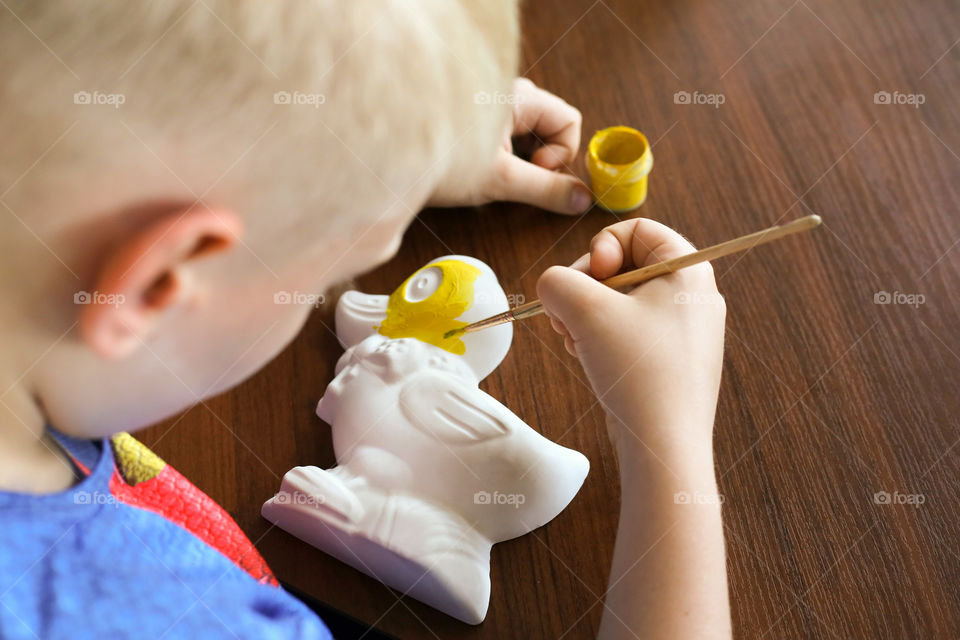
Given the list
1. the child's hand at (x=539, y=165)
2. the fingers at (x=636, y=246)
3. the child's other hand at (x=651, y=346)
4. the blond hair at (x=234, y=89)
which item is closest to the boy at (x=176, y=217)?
the blond hair at (x=234, y=89)

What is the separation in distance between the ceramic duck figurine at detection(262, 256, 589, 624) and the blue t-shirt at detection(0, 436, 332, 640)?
6.5 inches

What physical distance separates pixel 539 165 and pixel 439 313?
1.00 ft

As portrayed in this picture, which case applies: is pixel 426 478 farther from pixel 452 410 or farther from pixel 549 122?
pixel 549 122

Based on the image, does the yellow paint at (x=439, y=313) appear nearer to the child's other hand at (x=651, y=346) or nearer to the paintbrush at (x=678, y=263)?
the paintbrush at (x=678, y=263)

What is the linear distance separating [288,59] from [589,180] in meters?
0.74

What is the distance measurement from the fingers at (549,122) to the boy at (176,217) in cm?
51


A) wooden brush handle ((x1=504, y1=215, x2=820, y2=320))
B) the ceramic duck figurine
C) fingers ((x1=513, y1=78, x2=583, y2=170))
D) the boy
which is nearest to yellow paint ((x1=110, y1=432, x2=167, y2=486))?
the boy

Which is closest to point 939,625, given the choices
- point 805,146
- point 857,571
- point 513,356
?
point 857,571

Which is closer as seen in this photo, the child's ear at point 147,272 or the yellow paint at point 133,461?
the child's ear at point 147,272

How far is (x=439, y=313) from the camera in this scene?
926 mm

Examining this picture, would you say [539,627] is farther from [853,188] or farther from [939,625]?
[853,188]

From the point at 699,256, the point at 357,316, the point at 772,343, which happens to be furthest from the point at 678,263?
the point at 357,316

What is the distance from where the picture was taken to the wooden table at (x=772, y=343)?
2.50ft

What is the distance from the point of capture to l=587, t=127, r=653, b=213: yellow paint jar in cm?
100
